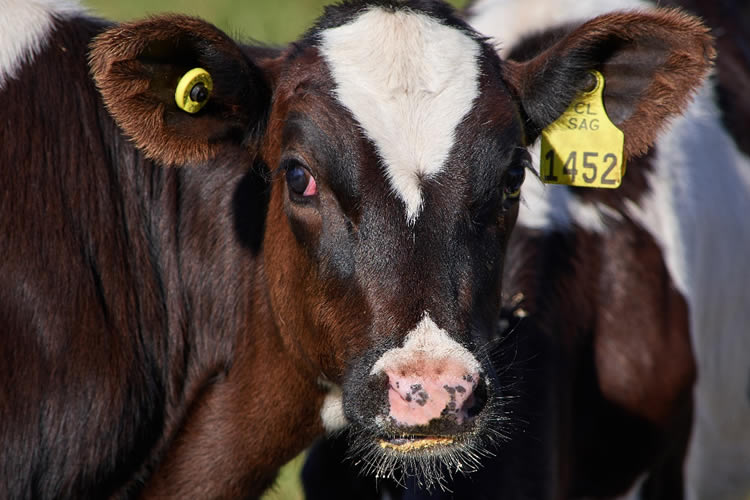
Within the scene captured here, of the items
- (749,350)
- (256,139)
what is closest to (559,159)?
(256,139)

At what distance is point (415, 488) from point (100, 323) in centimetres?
134

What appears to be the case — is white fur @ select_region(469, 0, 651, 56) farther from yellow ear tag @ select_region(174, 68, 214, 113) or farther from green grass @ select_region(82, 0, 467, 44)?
green grass @ select_region(82, 0, 467, 44)

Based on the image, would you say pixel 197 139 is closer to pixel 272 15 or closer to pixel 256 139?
pixel 256 139

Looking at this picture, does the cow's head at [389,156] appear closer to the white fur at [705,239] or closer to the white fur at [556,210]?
the white fur at [556,210]

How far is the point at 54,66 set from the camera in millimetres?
4168

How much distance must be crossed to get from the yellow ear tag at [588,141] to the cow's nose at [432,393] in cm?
124

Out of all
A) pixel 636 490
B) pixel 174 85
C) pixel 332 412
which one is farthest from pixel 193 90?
pixel 636 490

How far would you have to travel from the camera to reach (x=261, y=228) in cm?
424

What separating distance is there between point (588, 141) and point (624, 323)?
4.08 ft

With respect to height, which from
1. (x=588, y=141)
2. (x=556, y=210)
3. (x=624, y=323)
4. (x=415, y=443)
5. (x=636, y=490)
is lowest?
(x=636, y=490)

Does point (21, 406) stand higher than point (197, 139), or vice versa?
point (197, 139)

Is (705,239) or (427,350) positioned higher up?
(427,350)

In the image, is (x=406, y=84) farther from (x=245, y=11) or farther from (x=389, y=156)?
(x=245, y=11)

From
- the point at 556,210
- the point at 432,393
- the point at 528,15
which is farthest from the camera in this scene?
the point at 528,15
